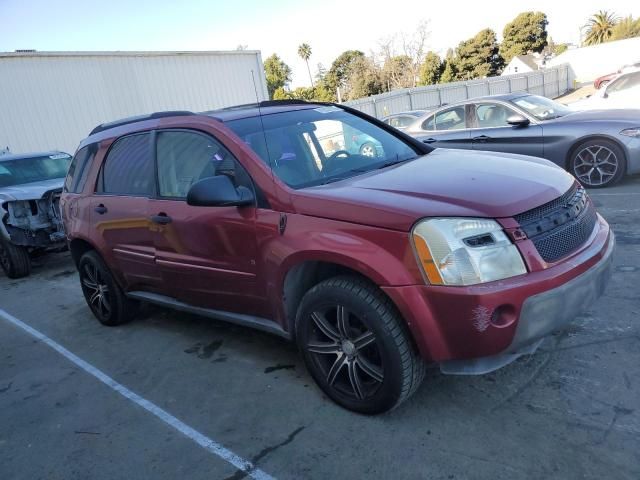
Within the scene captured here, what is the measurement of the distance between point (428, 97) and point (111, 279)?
2355cm

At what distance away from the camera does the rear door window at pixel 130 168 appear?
3.95 m

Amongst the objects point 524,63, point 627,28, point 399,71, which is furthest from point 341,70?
point 627,28

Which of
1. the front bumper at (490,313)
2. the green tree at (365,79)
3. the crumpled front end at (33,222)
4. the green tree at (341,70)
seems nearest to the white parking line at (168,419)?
the front bumper at (490,313)

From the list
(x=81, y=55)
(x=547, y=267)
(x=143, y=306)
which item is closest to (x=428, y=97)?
(x=81, y=55)

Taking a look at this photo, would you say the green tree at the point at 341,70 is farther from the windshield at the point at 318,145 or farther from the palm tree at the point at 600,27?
the windshield at the point at 318,145

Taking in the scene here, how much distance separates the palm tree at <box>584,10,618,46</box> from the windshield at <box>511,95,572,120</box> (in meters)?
72.3

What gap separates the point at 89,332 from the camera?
15.7 ft

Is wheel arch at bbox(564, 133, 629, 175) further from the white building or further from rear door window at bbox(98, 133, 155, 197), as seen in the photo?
the white building

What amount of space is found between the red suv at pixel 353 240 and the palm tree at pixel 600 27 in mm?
78345

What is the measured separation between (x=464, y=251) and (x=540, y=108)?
6549 millimetres

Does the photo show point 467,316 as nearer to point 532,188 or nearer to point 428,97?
point 532,188

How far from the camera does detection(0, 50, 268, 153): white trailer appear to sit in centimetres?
1477

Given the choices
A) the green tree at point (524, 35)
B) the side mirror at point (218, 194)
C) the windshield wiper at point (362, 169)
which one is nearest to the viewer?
the side mirror at point (218, 194)

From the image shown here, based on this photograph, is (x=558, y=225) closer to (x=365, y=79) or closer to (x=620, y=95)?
(x=620, y=95)
